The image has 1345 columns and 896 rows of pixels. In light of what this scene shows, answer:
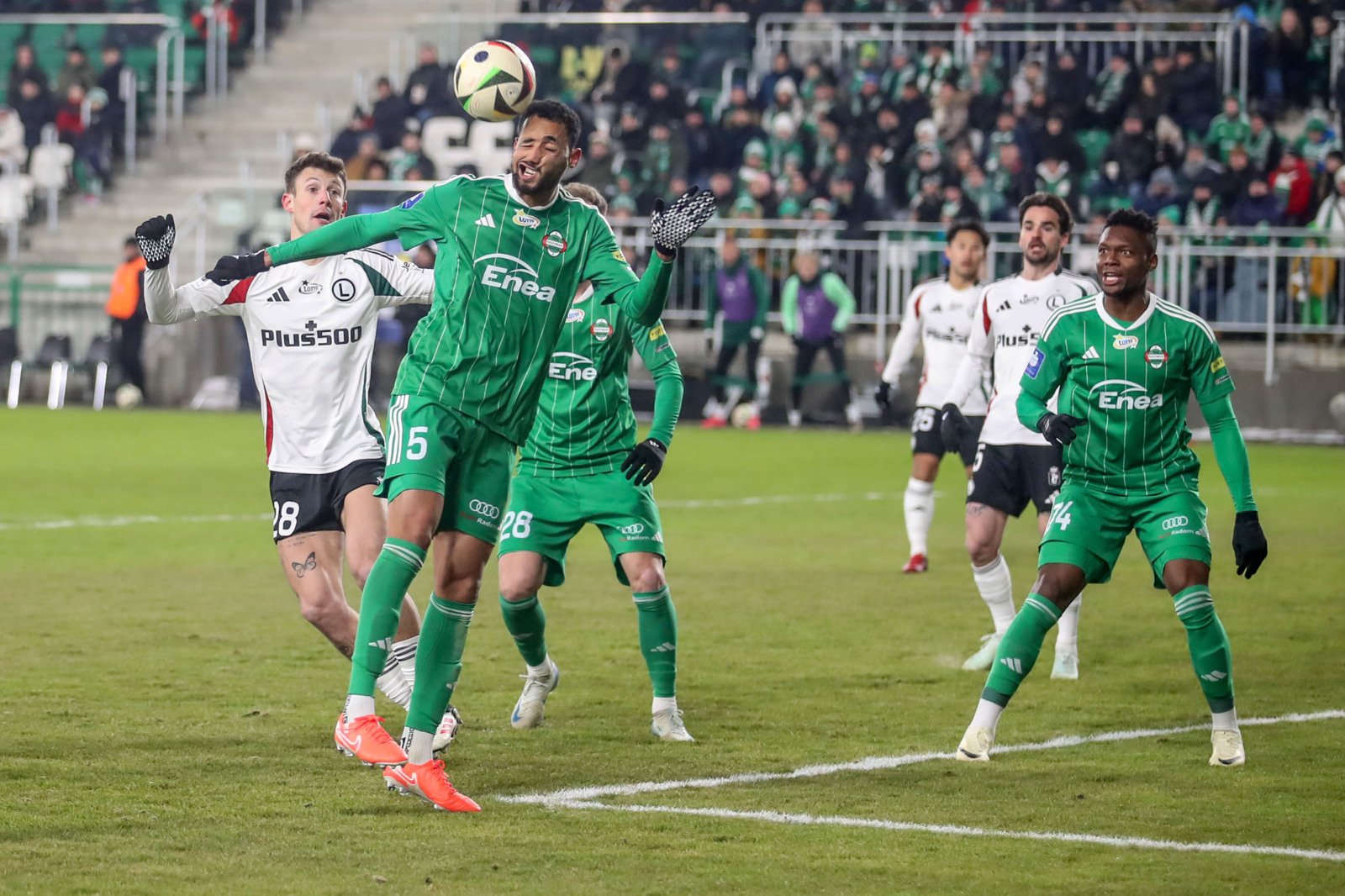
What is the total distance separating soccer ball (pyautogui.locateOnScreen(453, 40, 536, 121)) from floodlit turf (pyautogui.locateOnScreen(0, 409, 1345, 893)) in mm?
2333

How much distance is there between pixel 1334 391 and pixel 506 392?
1955cm

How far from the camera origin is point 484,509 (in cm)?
673

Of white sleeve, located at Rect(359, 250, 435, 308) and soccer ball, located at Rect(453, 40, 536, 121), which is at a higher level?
soccer ball, located at Rect(453, 40, 536, 121)

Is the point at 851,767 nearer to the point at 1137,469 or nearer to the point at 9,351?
the point at 1137,469

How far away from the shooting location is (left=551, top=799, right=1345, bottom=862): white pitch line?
6062 millimetres

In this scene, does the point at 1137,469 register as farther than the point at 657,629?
No

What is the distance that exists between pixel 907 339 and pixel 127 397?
17.2 m

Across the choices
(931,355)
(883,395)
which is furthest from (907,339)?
(883,395)

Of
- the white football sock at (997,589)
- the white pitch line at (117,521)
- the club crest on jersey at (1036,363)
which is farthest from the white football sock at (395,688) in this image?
the white pitch line at (117,521)

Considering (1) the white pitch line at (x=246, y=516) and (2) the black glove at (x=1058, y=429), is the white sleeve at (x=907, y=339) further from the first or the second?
(2) the black glove at (x=1058, y=429)

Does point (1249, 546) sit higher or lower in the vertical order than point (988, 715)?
higher

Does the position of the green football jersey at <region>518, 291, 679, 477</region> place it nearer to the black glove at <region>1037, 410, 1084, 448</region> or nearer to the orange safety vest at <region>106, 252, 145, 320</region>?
the black glove at <region>1037, 410, 1084, 448</region>

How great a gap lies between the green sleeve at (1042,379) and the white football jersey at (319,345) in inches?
90.7

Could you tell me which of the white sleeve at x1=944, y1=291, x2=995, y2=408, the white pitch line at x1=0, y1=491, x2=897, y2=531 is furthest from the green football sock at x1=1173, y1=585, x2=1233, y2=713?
the white pitch line at x1=0, y1=491, x2=897, y2=531
